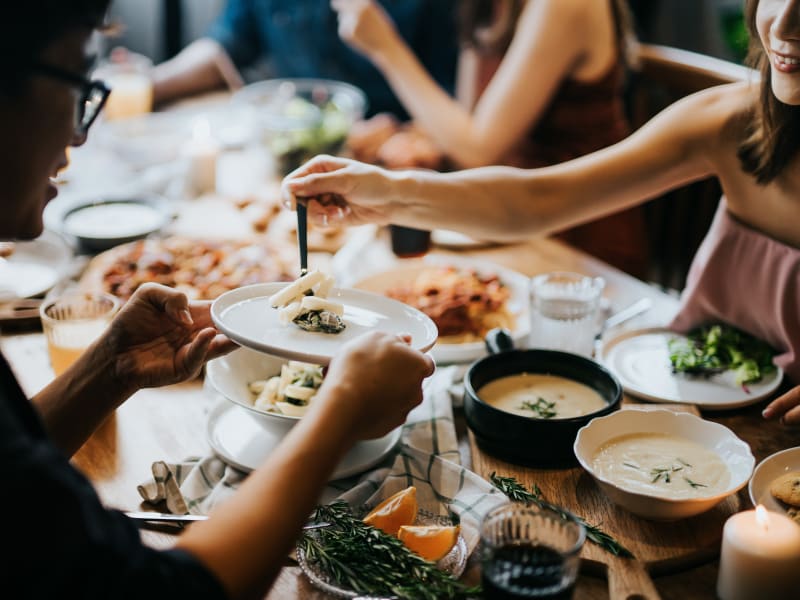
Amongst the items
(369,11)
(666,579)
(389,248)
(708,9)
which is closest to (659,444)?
(666,579)

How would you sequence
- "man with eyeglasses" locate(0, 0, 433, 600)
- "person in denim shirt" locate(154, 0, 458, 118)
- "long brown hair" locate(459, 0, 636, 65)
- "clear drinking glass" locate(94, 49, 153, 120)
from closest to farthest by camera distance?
"man with eyeglasses" locate(0, 0, 433, 600) < "long brown hair" locate(459, 0, 636, 65) < "clear drinking glass" locate(94, 49, 153, 120) < "person in denim shirt" locate(154, 0, 458, 118)

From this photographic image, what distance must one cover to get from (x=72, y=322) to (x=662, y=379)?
1.25 metres

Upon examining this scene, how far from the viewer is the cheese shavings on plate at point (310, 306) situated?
1.40 m

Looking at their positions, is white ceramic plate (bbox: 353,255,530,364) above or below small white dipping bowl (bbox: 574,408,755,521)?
below

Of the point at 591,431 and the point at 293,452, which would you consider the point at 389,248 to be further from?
the point at 293,452

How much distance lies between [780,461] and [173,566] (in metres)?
1.04

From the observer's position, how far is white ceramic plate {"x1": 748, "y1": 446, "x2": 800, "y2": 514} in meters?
1.40

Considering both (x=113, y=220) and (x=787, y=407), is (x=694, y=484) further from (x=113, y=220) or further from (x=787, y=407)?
(x=113, y=220)

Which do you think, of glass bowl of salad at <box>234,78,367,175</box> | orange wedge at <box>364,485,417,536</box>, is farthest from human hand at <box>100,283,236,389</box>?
glass bowl of salad at <box>234,78,367,175</box>

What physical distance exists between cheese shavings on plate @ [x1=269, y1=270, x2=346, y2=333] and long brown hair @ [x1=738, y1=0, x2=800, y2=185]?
0.98 metres

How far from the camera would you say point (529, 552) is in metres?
1.15

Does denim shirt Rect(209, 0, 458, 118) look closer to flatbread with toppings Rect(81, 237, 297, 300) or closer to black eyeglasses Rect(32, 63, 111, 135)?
flatbread with toppings Rect(81, 237, 297, 300)

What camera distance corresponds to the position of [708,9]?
15.8 ft

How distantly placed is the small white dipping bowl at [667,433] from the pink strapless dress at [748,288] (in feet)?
1.47
